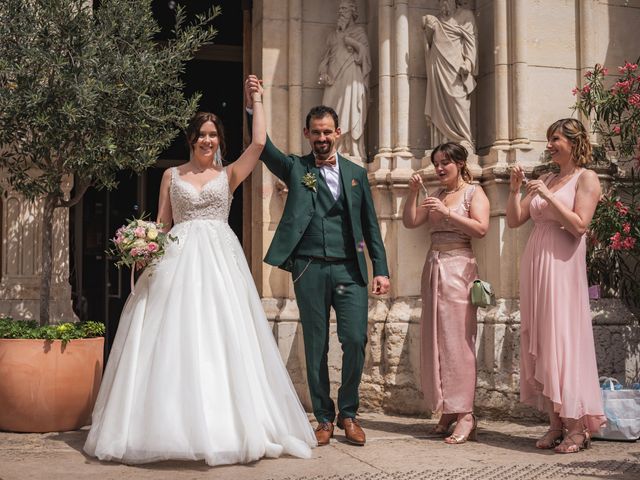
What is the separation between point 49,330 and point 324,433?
1909mm

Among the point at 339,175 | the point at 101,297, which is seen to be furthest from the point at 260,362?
the point at 101,297

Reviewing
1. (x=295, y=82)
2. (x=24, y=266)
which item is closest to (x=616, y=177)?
(x=295, y=82)

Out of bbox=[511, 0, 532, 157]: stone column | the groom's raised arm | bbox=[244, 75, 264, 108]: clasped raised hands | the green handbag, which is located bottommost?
the green handbag

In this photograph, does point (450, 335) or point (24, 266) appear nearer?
point (450, 335)

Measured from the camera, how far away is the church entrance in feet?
31.3

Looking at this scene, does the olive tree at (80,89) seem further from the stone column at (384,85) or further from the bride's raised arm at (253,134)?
the stone column at (384,85)

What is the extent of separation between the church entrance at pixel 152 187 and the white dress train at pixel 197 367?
12.0 feet

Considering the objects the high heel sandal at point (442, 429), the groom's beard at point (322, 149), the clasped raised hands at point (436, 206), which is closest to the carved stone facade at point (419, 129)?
the high heel sandal at point (442, 429)

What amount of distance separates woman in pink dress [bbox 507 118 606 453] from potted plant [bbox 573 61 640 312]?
2.68 ft

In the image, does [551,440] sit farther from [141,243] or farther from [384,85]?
[384,85]

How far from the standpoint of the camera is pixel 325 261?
562 cm

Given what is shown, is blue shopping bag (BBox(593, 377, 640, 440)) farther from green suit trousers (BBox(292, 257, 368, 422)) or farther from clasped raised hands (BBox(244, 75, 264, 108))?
clasped raised hands (BBox(244, 75, 264, 108))

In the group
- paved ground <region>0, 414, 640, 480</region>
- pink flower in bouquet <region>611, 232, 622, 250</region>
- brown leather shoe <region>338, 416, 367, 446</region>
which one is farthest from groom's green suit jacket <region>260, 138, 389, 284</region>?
pink flower in bouquet <region>611, 232, 622, 250</region>

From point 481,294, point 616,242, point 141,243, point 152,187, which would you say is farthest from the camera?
point 152,187
